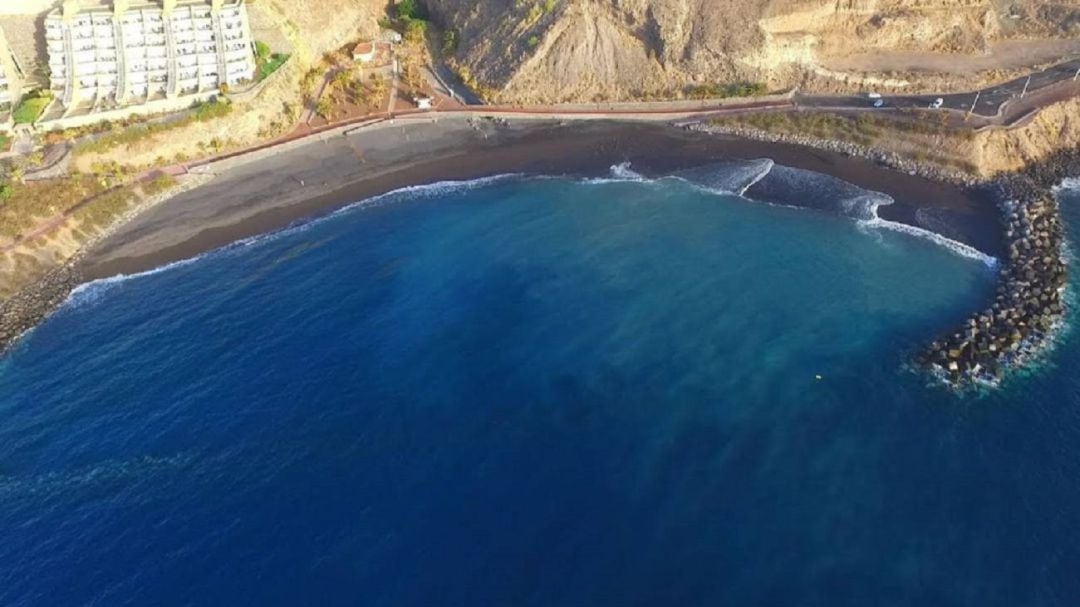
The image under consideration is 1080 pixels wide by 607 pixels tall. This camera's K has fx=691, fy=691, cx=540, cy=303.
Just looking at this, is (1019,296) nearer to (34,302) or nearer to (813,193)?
(813,193)

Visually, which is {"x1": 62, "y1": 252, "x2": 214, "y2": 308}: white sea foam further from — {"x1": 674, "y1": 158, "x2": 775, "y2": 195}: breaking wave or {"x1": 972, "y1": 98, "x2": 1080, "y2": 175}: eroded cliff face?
{"x1": 972, "y1": 98, "x2": 1080, "y2": 175}: eroded cliff face

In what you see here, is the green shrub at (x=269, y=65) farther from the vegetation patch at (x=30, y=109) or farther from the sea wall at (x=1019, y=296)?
the sea wall at (x=1019, y=296)

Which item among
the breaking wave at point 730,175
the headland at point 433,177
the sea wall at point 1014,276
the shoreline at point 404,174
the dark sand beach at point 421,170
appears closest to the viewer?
the sea wall at point 1014,276

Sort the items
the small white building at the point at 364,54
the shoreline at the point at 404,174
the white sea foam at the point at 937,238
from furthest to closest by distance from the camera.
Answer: the small white building at the point at 364,54 → the shoreline at the point at 404,174 → the white sea foam at the point at 937,238

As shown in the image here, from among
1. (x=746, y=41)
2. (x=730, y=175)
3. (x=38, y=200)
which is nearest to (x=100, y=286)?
(x=38, y=200)

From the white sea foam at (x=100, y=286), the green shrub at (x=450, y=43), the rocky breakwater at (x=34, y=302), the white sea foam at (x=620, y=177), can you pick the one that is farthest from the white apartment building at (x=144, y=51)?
the white sea foam at (x=620, y=177)

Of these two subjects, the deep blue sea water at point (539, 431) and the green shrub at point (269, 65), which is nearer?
the deep blue sea water at point (539, 431)
